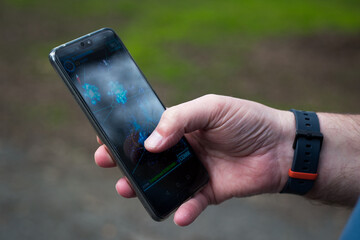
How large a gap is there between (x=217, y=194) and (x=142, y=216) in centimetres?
145

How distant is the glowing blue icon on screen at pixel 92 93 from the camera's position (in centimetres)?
204

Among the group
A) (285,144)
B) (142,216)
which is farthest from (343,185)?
(142,216)

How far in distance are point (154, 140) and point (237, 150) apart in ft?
2.16

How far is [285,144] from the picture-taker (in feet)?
7.75

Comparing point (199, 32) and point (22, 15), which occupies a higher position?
point (22, 15)

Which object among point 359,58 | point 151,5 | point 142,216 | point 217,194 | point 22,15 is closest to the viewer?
point 217,194

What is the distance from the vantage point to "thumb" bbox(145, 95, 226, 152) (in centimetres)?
199

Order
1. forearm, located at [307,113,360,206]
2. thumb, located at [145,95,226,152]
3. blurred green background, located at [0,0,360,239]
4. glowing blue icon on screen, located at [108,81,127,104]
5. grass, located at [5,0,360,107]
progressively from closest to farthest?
1. thumb, located at [145,95,226,152]
2. glowing blue icon on screen, located at [108,81,127,104]
3. forearm, located at [307,113,360,206]
4. blurred green background, located at [0,0,360,239]
5. grass, located at [5,0,360,107]

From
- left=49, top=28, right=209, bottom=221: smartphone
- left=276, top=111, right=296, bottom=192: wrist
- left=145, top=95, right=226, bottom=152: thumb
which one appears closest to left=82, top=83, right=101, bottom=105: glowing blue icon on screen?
left=49, top=28, right=209, bottom=221: smartphone

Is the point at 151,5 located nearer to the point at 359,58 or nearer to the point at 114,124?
the point at 359,58

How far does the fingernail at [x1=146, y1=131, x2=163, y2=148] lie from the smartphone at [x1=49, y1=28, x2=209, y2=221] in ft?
0.39

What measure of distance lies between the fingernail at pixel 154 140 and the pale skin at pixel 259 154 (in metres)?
0.31

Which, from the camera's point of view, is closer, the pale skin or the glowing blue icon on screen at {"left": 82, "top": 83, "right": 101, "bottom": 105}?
the glowing blue icon on screen at {"left": 82, "top": 83, "right": 101, "bottom": 105}

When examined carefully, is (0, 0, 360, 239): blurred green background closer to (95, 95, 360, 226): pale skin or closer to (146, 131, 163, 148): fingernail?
(95, 95, 360, 226): pale skin
